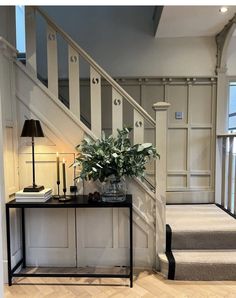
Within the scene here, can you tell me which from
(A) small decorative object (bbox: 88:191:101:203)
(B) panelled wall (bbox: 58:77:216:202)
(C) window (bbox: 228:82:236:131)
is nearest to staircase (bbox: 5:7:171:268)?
(A) small decorative object (bbox: 88:191:101:203)

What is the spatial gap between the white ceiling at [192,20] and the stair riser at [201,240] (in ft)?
8.32

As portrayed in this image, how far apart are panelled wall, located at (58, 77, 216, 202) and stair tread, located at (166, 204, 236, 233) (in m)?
0.35

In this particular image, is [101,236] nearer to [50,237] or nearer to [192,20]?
[50,237]

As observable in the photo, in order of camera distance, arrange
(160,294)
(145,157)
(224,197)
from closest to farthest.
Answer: (160,294) < (145,157) < (224,197)

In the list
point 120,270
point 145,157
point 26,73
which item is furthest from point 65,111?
point 120,270

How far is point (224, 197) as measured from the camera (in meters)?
3.71

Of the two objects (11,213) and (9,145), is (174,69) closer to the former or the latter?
(9,145)

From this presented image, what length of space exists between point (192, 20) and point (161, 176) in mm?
2092

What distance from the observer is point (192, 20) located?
325 cm

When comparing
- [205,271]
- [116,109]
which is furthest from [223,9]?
[205,271]

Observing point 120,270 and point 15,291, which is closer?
point 15,291

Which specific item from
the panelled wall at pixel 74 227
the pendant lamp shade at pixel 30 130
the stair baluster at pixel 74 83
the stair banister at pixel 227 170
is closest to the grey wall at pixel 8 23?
the stair baluster at pixel 74 83

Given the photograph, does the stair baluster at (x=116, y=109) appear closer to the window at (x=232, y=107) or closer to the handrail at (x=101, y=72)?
the handrail at (x=101, y=72)

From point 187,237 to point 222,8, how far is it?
2599 mm
